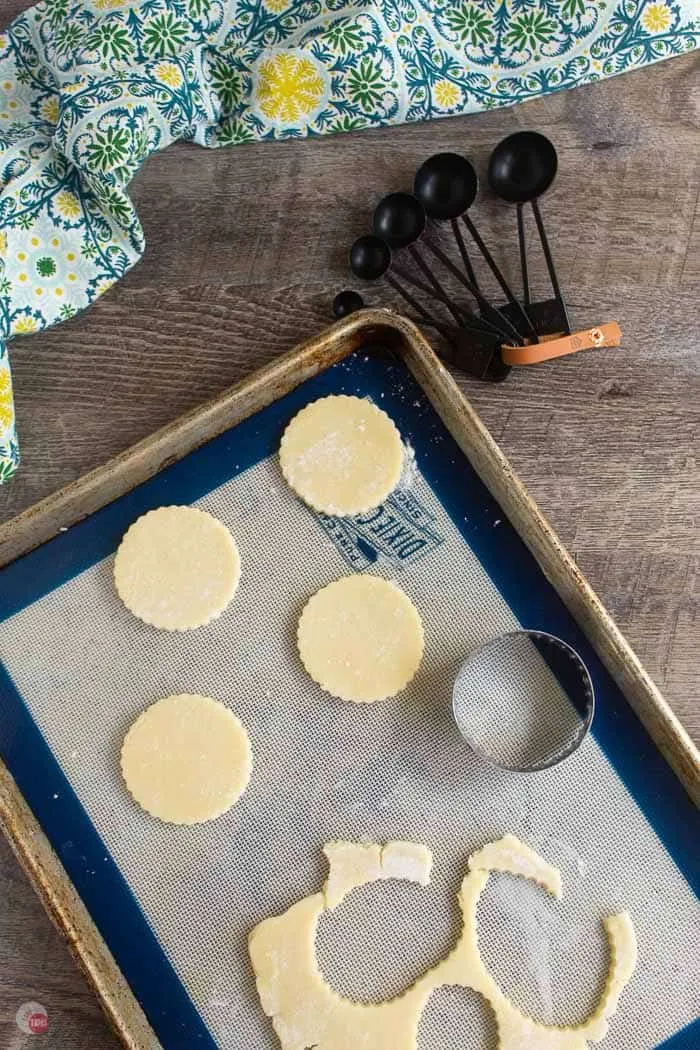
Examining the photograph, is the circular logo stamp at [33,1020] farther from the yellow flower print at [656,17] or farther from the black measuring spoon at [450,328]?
the yellow flower print at [656,17]

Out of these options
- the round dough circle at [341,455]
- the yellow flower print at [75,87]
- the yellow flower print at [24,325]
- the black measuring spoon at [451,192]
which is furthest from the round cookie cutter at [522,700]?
the yellow flower print at [75,87]

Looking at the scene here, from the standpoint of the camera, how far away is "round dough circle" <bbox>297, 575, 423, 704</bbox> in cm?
91

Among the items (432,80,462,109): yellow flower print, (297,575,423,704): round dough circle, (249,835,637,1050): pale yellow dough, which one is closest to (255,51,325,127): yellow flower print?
(432,80,462,109): yellow flower print

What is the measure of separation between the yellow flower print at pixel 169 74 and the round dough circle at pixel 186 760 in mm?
575

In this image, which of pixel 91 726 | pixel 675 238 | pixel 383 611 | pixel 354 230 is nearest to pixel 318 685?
pixel 383 611

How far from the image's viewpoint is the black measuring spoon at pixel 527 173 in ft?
3.21

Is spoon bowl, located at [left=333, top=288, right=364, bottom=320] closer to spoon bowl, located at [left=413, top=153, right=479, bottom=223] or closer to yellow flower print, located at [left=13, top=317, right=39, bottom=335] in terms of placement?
spoon bowl, located at [left=413, top=153, right=479, bottom=223]

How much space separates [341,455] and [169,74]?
15.6 inches

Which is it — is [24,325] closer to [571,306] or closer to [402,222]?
[402,222]

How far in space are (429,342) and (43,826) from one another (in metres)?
0.58

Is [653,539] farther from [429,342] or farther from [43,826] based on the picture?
[43,826]

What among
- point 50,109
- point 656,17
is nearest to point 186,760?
point 50,109

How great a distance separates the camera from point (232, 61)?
3.26ft

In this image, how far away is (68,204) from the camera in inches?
37.9
